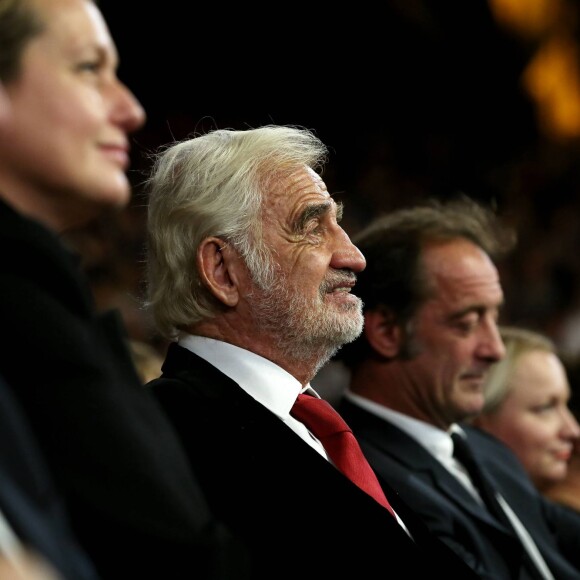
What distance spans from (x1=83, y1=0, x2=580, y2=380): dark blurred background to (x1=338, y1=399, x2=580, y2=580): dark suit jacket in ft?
13.8

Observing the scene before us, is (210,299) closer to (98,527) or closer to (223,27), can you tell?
(98,527)

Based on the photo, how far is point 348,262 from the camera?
8.20 ft

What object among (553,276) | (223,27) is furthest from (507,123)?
(223,27)

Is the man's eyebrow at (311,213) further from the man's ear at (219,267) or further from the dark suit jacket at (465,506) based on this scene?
the dark suit jacket at (465,506)

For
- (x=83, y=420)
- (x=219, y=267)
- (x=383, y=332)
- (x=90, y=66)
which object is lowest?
(x=383, y=332)

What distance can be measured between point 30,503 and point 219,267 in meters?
1.24

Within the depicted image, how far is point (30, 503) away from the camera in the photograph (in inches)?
49.2

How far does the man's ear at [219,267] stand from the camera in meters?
2.44

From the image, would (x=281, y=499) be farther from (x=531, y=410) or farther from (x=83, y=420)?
(x=531, y=410)

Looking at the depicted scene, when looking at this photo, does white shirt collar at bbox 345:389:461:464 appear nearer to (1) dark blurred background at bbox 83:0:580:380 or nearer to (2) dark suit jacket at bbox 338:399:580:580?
(2) dark suit jacket at bbox 338:399:580:580

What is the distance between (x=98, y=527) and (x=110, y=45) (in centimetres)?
64

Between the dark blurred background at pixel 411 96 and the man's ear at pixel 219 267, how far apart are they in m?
5.20

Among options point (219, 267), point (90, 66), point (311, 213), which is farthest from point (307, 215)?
point (90, 66)

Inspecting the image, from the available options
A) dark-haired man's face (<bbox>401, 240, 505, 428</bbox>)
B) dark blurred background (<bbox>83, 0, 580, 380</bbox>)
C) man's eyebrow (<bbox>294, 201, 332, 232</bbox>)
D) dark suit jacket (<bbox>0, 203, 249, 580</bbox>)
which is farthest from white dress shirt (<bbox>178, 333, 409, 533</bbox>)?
dark blurred background (<bbox>83, 0, 580, 380</bbox>)
